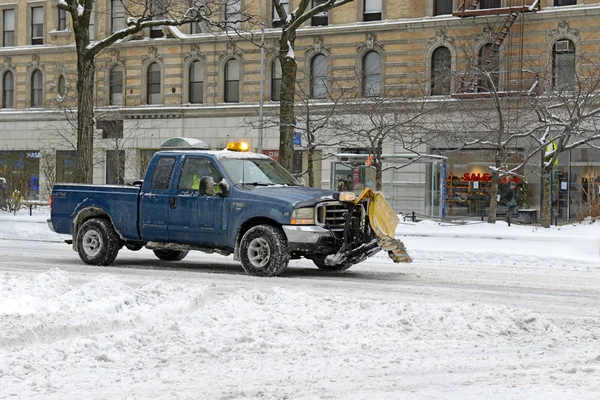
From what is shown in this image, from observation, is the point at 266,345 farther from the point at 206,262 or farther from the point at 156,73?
the point at 156,73

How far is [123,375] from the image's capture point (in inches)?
267

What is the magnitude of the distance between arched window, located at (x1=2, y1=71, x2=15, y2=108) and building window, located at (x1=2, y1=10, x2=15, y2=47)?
1648 millimetres

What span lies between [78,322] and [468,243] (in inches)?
529

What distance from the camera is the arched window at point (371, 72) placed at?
1607 inches

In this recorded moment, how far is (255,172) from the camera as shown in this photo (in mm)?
14594

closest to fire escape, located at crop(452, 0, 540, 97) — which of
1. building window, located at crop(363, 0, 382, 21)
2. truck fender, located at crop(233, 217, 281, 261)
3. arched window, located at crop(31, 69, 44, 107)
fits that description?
building window, located at crop(363, 0, 382, 21)

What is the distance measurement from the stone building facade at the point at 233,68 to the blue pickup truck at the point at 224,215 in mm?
18340

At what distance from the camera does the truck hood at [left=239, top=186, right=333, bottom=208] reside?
1357cm

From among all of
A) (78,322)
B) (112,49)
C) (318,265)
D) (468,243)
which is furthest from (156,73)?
(78,322)

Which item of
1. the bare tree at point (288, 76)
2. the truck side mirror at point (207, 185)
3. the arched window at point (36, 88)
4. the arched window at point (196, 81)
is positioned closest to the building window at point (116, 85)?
the arched window at point (196, 81)

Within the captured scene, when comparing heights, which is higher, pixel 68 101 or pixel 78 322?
pixel 68 101

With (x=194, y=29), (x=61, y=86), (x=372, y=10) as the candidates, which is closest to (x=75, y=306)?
(x=372, y=10)

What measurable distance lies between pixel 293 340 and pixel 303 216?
5.60 m

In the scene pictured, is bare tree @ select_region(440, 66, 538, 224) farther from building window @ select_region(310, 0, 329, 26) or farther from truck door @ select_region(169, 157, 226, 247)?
truck door @ select_region(169, 157, 226, 247)
